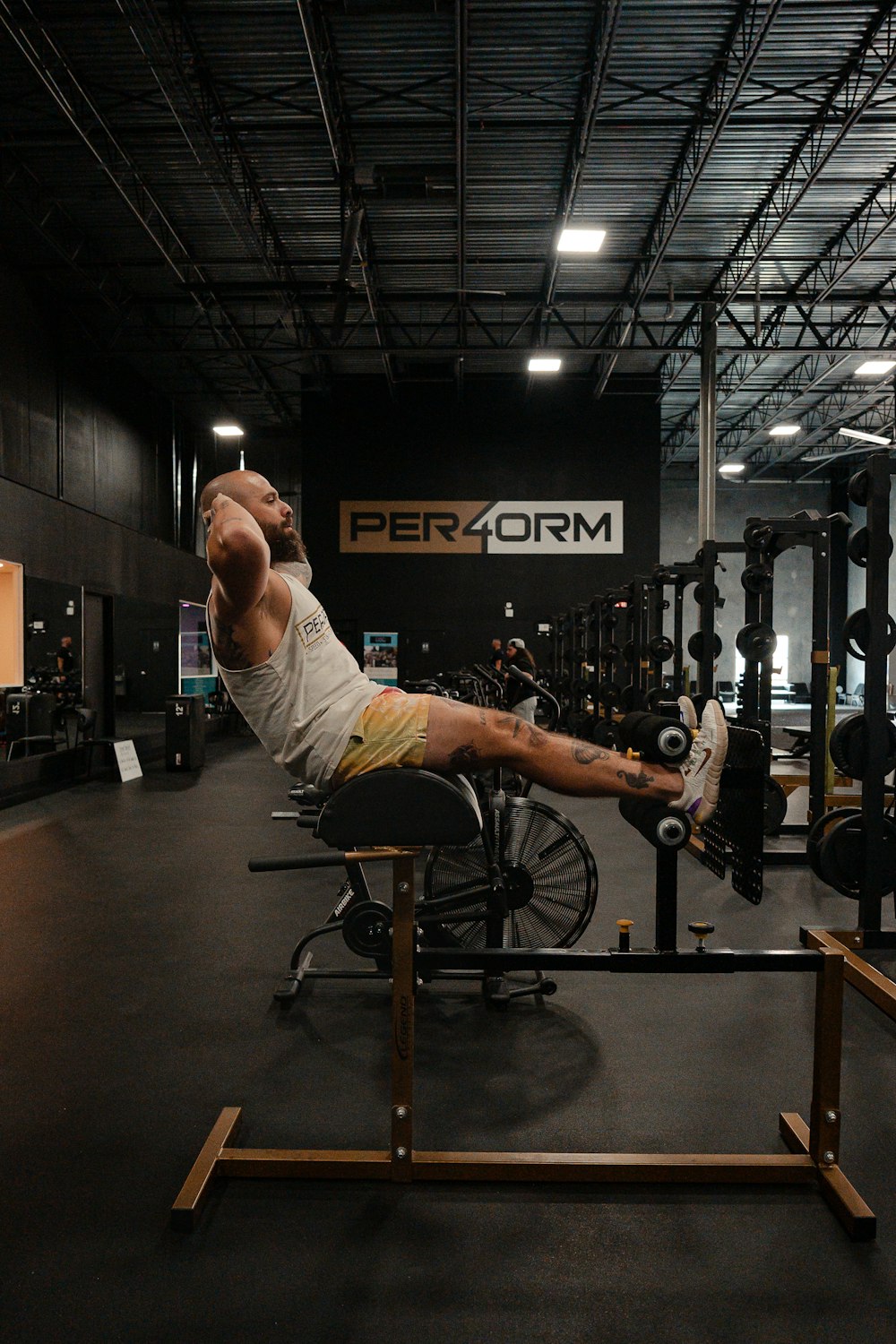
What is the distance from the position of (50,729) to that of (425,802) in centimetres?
728

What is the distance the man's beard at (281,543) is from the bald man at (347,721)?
0.14 ft

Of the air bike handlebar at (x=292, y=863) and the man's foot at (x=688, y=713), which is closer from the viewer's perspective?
the air bike handlebar at (x=292, y=863)

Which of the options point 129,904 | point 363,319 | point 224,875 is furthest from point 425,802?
point 363,319

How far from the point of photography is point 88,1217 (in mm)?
1757

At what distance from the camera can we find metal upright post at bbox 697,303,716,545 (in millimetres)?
10664

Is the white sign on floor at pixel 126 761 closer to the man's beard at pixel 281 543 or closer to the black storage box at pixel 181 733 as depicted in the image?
the black storage box at pixel 181 733

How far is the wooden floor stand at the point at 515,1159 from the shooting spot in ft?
5.97

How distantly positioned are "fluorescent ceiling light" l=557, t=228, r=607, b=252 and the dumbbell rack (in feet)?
18.6

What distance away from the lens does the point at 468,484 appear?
45.4 ft

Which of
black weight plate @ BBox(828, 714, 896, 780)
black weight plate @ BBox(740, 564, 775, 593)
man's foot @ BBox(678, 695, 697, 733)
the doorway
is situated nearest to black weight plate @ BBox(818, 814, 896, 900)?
black weight plate @ BBox(828, 714, 896, 780)

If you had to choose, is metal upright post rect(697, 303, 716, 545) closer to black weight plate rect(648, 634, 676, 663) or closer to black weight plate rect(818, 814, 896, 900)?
black weight plate rect(648, 634, 676, 663)

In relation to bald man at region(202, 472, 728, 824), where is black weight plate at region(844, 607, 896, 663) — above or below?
above

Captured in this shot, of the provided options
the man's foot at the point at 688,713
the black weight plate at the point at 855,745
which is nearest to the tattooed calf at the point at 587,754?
the man's foot at the point at 688,713

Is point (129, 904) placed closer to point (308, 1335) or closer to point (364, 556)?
point (308, 1335)
